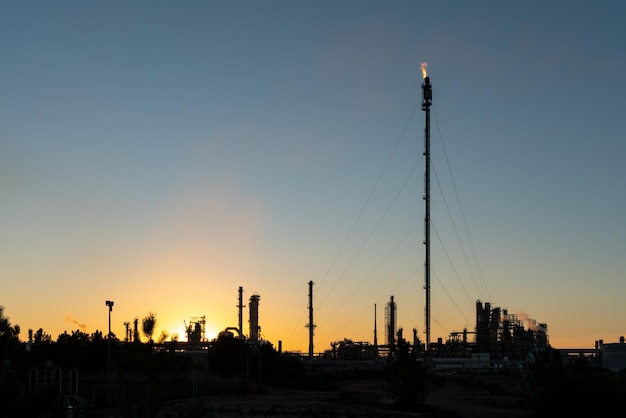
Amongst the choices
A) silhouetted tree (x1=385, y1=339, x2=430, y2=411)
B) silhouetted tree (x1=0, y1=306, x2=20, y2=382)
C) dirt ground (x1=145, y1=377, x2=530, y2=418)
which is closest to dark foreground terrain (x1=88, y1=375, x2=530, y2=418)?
dirt ground (x1=145, y1=377, x2=530, y2=418)

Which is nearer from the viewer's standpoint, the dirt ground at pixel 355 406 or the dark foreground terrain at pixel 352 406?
the dark foreground terrain at pixel 352 406

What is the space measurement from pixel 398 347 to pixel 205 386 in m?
20.8

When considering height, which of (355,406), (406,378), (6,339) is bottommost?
(355,406)

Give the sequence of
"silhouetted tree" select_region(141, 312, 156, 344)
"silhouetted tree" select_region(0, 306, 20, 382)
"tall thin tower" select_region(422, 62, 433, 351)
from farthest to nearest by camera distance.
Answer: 1. "tall thin tower" select_region(422, 62, 433, 351)
2. "silhouetted tree" select_region(141, 312, 156, 344)
3. "silhouetted tree" select_region(0, 306, 20, 382)

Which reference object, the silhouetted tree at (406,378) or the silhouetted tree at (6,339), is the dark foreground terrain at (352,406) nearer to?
the silhouetted tree at (406,378)

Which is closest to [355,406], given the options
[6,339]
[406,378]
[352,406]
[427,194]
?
[352,406]

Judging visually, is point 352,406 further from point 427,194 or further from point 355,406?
point 427,194

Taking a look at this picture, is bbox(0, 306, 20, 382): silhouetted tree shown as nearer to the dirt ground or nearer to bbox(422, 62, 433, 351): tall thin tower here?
the dirt ground

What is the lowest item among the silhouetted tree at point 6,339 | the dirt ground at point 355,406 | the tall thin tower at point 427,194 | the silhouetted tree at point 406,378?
the dirt ground at point 355,406

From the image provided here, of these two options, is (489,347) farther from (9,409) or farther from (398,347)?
(9,409)

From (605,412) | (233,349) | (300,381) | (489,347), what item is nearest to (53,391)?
(605,412)

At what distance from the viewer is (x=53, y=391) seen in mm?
20953

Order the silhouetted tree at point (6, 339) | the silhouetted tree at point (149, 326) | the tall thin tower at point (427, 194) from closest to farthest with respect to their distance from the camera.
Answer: the silhouetted tree at point (6, 339) < the silhouetted tree at point (149, 326) < the tall thin tower at point (427, 194)

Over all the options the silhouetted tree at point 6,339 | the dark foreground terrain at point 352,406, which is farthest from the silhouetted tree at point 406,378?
the silhouetted tree at point 6,339
